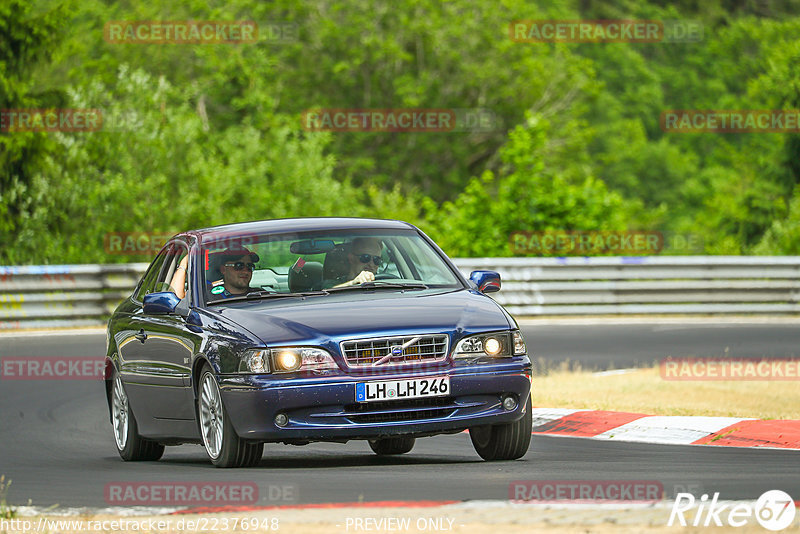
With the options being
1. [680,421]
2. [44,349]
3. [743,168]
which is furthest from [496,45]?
[680,421]

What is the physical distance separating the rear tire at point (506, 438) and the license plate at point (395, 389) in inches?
27.5

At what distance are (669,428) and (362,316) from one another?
11.1 feet

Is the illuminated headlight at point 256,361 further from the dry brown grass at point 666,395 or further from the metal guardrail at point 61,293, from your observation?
the metal guardrail at point 61,293

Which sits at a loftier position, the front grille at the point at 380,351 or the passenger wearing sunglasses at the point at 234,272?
the passenger wearing sunglasses at the point at 234,272

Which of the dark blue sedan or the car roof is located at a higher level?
the car roof

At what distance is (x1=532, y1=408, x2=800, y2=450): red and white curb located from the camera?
35.3ft

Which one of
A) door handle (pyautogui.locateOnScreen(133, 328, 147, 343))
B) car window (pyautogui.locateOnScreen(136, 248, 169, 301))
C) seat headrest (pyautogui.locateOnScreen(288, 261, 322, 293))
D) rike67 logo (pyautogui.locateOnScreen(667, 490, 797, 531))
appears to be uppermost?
seat headrest (pyautogui.locateOnScreen(288, 261, 322, 293))

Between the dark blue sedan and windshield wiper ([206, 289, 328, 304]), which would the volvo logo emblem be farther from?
windshield wiper ([206, 289, 328, 304])

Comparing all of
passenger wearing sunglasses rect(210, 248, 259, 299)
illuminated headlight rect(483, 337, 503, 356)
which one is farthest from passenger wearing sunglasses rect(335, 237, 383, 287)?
illuminated headlight rect(483, 337, 503, 356)

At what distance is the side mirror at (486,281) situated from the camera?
10172mm

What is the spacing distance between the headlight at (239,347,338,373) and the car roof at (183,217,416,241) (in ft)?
5.07

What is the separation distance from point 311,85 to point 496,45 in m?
6.62

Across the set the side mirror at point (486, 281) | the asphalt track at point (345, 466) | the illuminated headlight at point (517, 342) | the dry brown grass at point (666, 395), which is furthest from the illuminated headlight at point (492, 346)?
the dry brown grass at point (666, 395)

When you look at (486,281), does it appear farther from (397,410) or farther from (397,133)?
(397,133)
